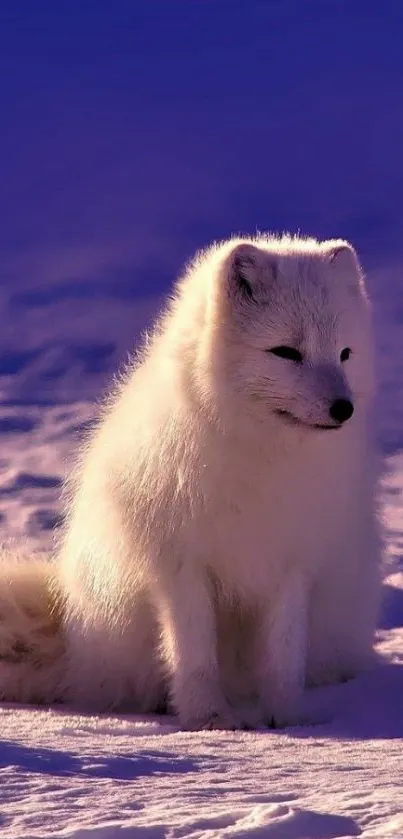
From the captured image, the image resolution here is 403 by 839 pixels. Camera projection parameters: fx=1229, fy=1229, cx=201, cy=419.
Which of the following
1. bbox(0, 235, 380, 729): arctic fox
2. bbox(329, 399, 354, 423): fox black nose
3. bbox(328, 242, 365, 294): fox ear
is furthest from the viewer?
bbox(328, 242, 365, 294): fox ear

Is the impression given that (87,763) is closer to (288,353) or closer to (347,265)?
(288,353)

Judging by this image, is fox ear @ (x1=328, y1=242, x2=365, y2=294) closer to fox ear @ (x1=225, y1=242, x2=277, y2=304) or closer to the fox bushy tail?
fox ear @ (x1=225, y1=242, x2=277, y2=304)

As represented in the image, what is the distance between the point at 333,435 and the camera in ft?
11.8

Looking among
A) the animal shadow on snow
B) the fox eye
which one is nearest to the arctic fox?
the fox eye

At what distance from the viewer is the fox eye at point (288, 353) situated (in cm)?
Answer: 340

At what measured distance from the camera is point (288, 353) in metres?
3.41

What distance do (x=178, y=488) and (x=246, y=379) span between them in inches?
15.3

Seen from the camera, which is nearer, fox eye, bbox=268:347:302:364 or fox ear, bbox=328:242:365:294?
fox eye, bbox=268:347:302:364

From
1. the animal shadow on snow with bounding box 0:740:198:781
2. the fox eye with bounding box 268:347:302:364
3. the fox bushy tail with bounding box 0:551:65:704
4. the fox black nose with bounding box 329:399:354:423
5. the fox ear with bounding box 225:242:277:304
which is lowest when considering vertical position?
the animal shadow on snow with bounding box 0:740:198:781

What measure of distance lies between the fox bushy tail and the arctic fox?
11 mm

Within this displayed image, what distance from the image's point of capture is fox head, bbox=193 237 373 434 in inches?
132

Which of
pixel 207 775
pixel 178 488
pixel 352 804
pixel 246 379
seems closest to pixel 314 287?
pixel 246 379

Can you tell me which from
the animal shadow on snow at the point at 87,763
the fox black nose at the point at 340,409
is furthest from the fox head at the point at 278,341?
the animal shadow on snow at the point at 87,763

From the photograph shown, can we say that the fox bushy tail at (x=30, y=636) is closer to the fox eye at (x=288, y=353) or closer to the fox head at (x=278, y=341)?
the fox head at (x=278, y=341)
